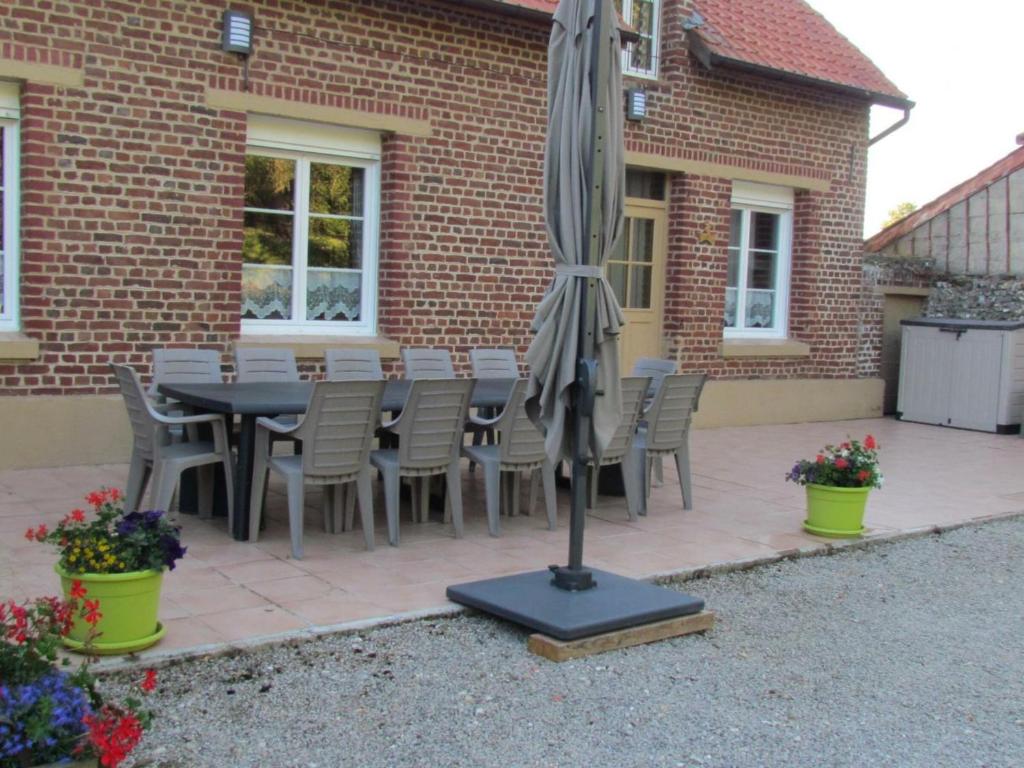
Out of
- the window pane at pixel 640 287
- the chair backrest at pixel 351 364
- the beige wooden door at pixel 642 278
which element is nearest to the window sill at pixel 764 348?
the beige wooden door at pixel 642 278

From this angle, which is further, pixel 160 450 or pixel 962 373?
pixel 962 373

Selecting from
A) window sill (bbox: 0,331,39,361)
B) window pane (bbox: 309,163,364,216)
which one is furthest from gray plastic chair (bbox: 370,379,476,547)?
window pane (bbox: 309,163,364,216)

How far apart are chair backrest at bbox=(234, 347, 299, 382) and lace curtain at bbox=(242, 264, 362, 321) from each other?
1.52 meters

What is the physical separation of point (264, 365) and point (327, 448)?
1.87 metres

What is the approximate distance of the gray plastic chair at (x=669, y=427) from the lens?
7.12 metres

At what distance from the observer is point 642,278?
38.1 ft

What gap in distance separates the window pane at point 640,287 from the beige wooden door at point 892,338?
3925 millimetres

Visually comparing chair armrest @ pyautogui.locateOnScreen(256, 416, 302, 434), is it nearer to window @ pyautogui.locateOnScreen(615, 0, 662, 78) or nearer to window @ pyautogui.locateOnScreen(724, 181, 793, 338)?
window @ pyautogui.locateOnScreen(615, 0, 662, 78)

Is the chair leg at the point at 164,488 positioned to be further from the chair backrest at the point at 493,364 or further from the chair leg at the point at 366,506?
the chair backrest at the point at 493,364

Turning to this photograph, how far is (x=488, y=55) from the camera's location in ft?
31.9

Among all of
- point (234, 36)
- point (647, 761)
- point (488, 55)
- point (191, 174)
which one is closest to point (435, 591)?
point (647, 761)

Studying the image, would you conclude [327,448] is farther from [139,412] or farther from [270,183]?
[270,183]

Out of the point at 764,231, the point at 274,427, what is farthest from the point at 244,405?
the point at 764,231

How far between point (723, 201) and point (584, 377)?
7.69 metres
